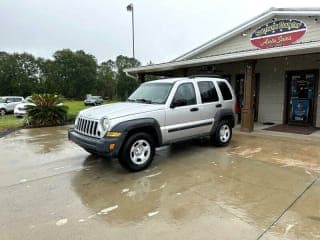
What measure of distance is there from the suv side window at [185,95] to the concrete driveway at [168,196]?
1288 mm

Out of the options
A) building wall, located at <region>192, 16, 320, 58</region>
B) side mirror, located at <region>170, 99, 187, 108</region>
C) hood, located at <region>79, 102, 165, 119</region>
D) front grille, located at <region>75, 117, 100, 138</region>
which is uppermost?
building wall, located at <region>192, 16, 320, 58</region>

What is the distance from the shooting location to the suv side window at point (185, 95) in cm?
595

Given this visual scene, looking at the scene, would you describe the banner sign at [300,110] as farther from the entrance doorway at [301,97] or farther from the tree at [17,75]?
the tree at [17,75]

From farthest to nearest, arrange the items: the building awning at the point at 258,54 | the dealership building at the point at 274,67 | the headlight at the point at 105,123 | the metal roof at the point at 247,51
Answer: the dealership building at the point at 274,67 < the metal roof at the point at 247,51 < the building awning at the point at 258,54 < the headlight at the point at 105,123

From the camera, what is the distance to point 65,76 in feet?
189

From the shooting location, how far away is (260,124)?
11.2 m

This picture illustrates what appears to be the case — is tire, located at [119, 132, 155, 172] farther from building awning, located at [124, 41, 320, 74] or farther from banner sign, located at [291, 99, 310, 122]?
banner sign, located at [291, 99, 310, 122]

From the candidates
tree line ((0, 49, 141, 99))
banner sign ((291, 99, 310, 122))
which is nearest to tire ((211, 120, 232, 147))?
banner sign ((291, 99, 310, 122))

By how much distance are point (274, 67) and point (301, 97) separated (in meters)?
1.65

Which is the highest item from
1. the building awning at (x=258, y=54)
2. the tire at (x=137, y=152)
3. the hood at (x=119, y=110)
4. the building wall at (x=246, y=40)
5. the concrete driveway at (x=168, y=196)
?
the building wall at (x=246, y=40)

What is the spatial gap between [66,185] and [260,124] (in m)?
8.80

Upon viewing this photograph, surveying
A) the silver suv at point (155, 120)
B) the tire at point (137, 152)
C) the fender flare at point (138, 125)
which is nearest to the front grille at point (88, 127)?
the silver suv at point (155, 120)

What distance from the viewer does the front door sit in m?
10.1

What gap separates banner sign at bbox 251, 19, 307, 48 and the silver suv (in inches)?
204
